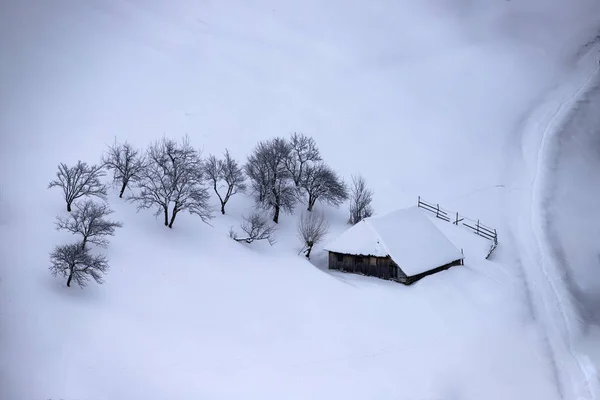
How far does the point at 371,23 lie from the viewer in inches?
3809

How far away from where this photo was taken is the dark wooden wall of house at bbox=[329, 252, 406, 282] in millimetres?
25609

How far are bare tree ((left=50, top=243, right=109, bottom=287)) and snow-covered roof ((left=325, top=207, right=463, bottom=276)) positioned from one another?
15820 millimetres

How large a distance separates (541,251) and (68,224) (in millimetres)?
27949

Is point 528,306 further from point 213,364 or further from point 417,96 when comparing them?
point 417,96

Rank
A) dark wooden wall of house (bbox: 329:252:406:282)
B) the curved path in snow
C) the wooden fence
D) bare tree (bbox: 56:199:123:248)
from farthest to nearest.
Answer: the wooden fence
dark wooden wall of house (bbox: 329:252:406:282)
bare tree (bbox: 56:199:123:248)
the curved path in snow

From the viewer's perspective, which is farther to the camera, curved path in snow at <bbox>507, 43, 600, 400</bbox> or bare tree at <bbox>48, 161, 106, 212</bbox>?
bare tree at <bbox>48, 161, 106, 212</bbox>

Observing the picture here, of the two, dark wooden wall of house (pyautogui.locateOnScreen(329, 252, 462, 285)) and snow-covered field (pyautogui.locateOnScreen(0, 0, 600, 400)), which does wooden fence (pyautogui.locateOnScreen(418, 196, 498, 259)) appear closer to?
snow-covered field (pyautogui.locateOnScreen(0, 0, 600, 400))

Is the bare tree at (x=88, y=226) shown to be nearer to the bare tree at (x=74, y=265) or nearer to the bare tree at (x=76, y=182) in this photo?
the bare tree at (x=74, y=265)

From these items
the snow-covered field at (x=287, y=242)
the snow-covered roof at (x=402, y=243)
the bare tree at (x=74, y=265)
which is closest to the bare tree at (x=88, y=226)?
the snow-covered field at (x=287, y=242)

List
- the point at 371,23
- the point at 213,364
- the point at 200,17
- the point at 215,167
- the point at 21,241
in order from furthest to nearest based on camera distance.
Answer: the point at 371,23, the point at 200,17, the point at 215,167, the point at 21,241, the point at 213,364

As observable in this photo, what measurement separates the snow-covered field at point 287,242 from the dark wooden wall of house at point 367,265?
3.67 ft

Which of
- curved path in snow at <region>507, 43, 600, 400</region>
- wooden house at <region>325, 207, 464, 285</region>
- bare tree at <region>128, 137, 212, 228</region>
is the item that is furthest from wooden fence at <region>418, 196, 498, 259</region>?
bare tree at <region>128, 137, 212, 228</region>

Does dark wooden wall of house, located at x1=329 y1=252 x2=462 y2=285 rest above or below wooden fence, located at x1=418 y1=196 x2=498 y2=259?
below

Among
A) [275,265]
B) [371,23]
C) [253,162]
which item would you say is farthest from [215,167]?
[371,23]
